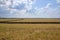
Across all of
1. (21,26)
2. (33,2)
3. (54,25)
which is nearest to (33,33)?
(21,26)

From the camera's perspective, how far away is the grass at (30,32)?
150cm

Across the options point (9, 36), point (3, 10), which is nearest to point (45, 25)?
point (9, 36)

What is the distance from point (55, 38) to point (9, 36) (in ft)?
1.87

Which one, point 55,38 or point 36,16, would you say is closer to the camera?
point 55,38

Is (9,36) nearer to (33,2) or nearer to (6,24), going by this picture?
(6,24)

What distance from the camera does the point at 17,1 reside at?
160cm

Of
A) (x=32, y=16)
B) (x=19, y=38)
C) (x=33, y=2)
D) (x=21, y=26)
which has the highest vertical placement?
(x=33, y=2)

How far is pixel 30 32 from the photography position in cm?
153

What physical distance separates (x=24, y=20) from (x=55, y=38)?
45cm

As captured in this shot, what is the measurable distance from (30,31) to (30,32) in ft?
0.04

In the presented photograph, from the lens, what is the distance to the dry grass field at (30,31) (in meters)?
1.50

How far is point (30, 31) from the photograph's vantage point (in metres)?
1.53

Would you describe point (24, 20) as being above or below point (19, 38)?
above

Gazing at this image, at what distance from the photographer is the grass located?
1.50 meters
